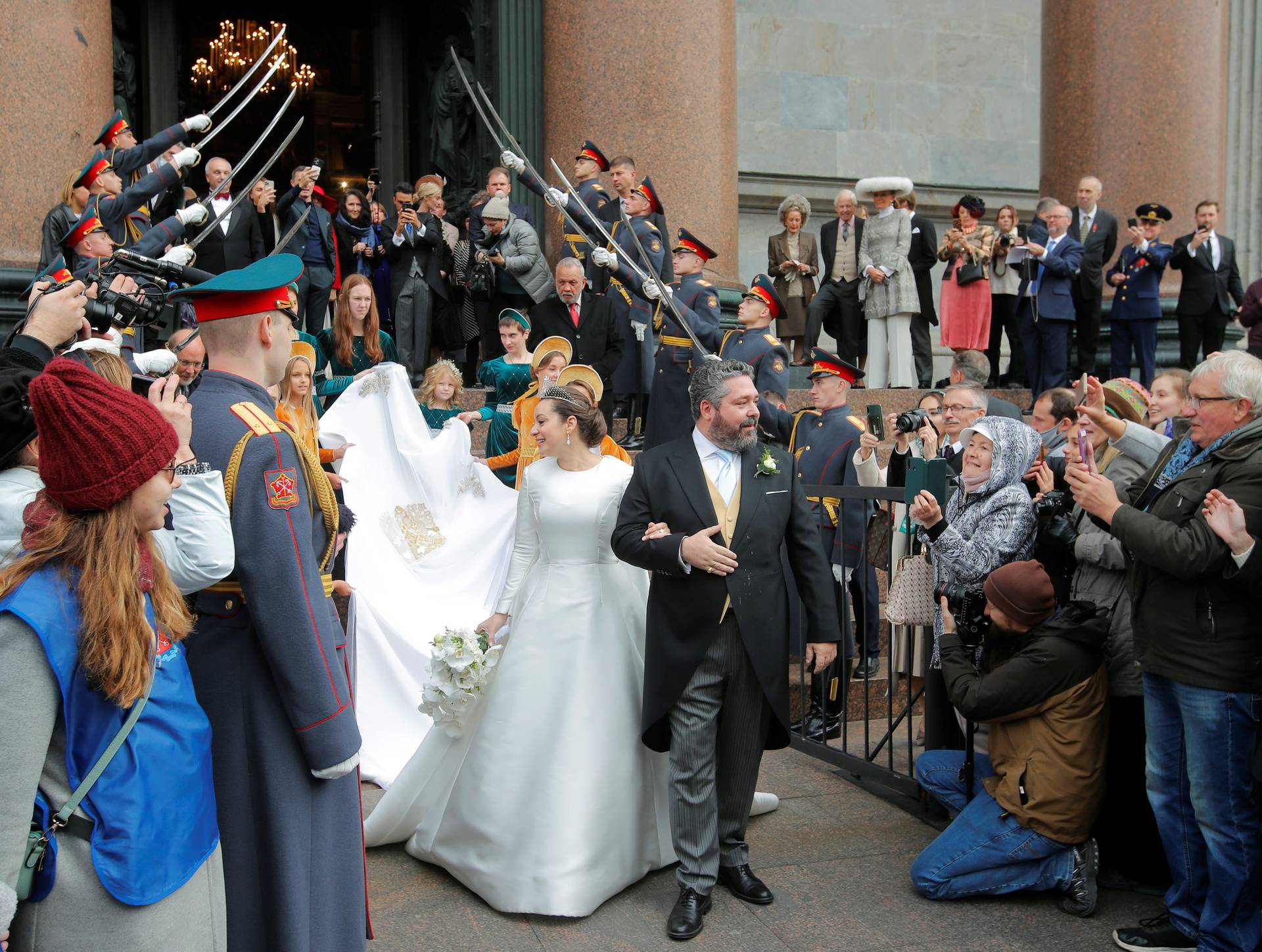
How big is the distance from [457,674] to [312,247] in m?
6.86

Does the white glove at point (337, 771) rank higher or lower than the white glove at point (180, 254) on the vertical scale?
lower

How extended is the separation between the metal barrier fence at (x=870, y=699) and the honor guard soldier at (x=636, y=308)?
115 inches

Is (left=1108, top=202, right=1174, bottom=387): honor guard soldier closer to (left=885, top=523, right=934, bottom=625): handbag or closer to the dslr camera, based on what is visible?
(left=885, top=523, right=934, bottom=625): handbag

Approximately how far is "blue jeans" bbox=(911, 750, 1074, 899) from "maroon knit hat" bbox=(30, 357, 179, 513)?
3.42 metres

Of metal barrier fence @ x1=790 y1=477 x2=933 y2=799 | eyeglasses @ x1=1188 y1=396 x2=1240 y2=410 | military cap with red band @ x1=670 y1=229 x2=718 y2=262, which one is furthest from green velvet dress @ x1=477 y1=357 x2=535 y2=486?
eyeglasses @ x1=1188 y1=396 x2=1240 y2=410

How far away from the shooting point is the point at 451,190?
513 inches

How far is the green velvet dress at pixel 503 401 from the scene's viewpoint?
842cm

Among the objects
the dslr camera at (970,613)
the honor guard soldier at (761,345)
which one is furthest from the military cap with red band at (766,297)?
the dslr camera at (970,613)

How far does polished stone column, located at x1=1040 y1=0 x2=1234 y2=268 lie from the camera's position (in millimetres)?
11742

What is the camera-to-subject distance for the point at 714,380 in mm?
4836

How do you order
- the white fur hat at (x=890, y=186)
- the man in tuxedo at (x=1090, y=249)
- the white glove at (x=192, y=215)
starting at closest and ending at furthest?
the white glove at (x=192, y=215), the man in tuxedo at (x=1090, y=249), the white fur hat at (x=890, y=186)

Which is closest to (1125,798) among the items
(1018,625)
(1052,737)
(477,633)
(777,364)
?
(1052,737)

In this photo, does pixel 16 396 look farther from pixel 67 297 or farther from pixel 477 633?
pixel 477 633

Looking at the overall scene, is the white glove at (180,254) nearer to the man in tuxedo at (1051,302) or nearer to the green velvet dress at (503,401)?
the green velvet dress at (503,401)
